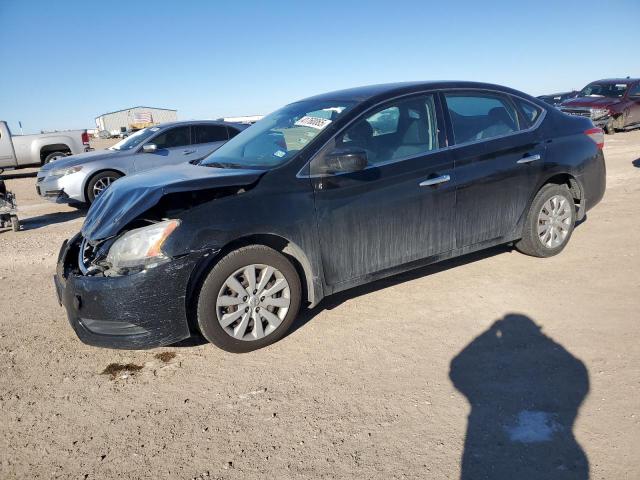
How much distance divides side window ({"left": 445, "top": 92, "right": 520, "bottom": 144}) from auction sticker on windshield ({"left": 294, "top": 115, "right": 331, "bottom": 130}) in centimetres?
115

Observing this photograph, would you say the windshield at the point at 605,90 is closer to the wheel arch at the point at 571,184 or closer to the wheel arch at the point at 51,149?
the wheel arch at the point at 571,184

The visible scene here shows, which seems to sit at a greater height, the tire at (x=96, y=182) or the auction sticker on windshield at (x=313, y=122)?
the auction sticker on windshield at (x=313, y=122)

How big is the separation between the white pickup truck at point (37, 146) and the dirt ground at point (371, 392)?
11696 millimetres

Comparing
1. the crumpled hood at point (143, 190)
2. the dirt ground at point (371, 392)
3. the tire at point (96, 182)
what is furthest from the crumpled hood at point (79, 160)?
the crumpled hood at point (143, 190)

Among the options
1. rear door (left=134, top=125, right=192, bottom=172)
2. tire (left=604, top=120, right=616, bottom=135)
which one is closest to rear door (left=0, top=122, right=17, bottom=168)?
rear door (left=134, top=125, right=192, bottom=172)

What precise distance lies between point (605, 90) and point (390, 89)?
1637cm

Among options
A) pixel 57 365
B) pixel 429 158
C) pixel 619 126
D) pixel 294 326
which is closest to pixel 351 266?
pixel 294 326

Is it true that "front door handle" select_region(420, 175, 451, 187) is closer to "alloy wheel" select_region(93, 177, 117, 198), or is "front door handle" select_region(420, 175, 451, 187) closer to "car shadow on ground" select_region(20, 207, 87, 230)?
"alloy wheel" select_region(93, 177, 117, 198)

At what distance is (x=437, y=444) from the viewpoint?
7.79ft

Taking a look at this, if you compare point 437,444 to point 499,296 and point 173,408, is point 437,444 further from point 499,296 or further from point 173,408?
point 499,296

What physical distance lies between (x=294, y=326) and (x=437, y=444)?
161cm

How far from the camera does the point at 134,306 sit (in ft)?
9.80

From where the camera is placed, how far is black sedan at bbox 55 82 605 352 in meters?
3.05

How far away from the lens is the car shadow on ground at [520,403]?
7.23 ft
